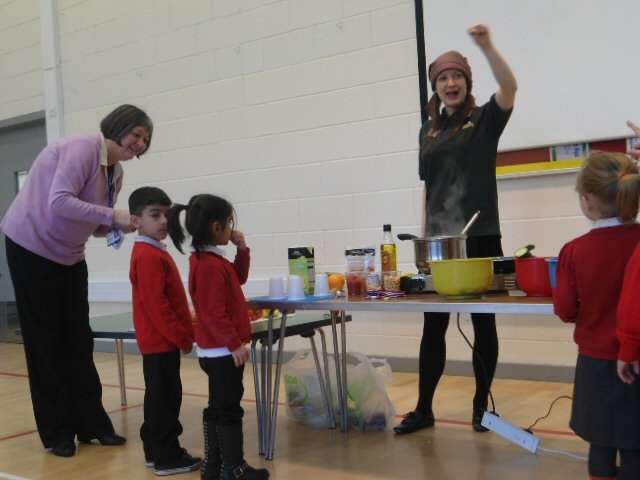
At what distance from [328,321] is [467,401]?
0.82 metres

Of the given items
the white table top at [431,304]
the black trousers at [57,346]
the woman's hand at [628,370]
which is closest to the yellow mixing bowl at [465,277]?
the white table top at [431,304]

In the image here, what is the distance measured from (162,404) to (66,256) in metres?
0.73

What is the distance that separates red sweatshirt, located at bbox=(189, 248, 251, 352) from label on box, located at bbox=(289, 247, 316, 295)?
1.13ft

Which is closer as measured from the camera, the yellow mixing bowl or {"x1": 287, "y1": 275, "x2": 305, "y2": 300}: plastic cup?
the yellow mixing bowl

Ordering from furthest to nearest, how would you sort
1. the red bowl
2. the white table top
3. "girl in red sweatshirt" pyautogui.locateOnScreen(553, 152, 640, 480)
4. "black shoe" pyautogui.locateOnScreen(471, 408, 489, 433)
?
"black shoe" pyautogui.locateOnScreen(471, 408, 489, 433) → the red bowl → the white table top → "girl in red sweatshirt" pyautogui.locateOnScreen(553, 152, 640, 480)

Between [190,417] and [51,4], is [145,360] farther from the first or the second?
[51,4]

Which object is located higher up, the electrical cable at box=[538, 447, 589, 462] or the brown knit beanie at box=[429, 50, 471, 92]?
the brown knit beanie at box=[429, 50, 471, 92]

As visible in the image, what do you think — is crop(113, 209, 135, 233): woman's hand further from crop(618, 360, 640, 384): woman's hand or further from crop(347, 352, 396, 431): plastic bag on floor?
crop(618, 360, 640, 384): woman's hand

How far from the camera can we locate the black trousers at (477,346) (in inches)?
103

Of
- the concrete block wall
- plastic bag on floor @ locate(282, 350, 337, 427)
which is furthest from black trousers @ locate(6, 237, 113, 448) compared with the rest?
the concrete block wall

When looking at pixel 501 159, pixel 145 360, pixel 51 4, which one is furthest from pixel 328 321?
pixel 51 4

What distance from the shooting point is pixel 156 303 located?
2.47 meters

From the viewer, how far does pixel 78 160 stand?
8.78ft

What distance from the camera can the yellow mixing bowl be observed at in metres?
2.13
